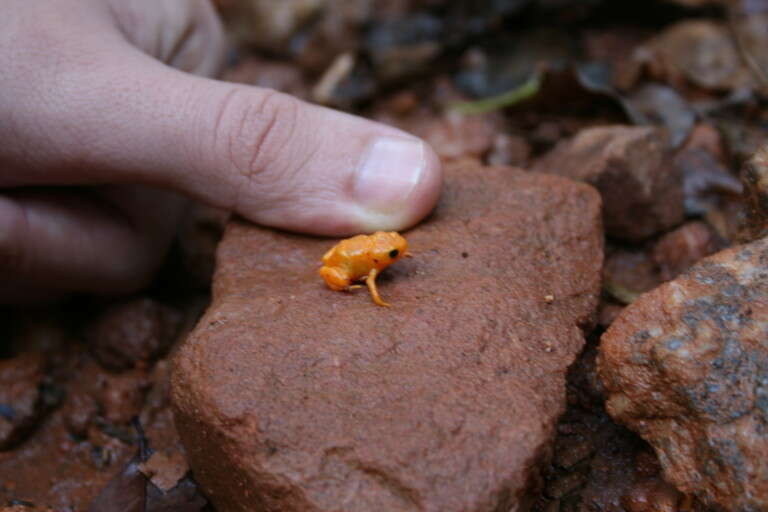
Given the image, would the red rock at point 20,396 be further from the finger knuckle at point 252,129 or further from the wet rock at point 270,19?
the wet rock at point 270,19

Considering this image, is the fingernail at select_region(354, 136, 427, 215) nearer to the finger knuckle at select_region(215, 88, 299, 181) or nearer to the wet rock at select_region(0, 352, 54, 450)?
the finger knuckle at select_region(215, 88, 299, 181)

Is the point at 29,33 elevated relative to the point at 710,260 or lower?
elevated

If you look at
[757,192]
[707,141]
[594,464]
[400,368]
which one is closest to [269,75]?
[707,141]

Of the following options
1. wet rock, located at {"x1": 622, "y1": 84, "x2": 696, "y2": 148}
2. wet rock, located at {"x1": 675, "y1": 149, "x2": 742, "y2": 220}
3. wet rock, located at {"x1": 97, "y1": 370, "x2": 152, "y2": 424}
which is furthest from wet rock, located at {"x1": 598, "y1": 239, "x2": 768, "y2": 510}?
wet rock, located at {"x1": 97, "y1": 370, "x2": 152, "y2": 424}

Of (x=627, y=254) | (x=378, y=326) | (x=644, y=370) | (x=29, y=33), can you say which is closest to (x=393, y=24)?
(x=627, y=254)

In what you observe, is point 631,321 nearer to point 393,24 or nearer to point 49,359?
point 49,359

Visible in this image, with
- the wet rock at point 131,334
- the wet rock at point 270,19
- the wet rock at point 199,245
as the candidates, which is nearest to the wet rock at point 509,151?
the wet rock at point 199,245
